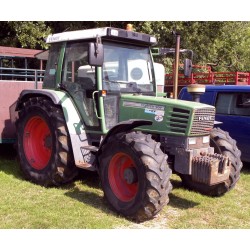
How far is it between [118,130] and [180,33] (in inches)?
231

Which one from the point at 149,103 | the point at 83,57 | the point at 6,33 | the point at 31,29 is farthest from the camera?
the point at 6,33

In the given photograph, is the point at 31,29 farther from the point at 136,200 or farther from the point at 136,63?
the point at 136,200

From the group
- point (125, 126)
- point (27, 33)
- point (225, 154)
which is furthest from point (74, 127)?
point (27, 33)

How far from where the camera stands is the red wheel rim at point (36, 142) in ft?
18.5

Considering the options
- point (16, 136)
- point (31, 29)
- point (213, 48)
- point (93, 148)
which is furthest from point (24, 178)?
point (213, 48)

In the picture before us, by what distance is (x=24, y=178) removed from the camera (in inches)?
225

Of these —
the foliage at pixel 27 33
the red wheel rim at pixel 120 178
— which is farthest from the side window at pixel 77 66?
the foliage at pixel 27 33

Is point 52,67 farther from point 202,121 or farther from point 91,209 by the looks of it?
point 202,121

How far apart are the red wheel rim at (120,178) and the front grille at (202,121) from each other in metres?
0.92

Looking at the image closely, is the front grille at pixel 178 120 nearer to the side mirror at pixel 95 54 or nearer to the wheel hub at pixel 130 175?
the wheel hub at pixel 130 175

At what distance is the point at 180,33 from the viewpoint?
9523mm

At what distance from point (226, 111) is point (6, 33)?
9.29 meters

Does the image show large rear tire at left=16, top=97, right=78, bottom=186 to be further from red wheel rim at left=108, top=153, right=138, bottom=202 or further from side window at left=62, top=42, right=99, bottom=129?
red wheel rim at left=108, top=153, right=138, bottom=202

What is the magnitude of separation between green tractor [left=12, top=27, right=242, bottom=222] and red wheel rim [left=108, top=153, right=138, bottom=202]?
0.5 inches
